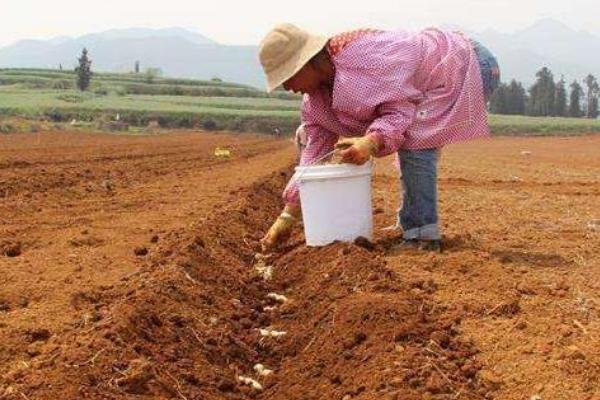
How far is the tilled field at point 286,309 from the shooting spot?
11.0 ft

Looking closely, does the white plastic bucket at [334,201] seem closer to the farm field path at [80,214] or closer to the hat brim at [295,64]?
the hat brim at [295,64]

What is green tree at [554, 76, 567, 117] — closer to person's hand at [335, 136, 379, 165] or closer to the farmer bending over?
the farmer bending over

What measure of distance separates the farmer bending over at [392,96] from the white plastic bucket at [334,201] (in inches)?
8.0

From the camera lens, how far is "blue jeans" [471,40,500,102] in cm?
611

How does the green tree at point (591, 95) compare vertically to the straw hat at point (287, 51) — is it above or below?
below

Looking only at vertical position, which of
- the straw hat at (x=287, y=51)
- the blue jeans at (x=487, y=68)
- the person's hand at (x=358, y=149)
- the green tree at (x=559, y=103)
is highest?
the straw hat at (x=287, y=51)

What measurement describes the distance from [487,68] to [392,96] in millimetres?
981

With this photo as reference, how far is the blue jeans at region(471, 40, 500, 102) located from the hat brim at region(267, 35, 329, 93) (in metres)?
1.23

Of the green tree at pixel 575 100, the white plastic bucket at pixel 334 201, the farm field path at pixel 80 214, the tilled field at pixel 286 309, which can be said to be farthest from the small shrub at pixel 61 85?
the white plastic bucket at pixel 334 201

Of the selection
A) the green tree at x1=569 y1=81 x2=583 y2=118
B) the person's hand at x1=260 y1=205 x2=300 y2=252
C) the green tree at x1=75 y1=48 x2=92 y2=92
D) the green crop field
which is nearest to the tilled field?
the person's hand at x1=260 y1=205 x2=300 y2=252

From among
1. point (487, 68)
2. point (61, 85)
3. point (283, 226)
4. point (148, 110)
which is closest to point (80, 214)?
point (283, 226)

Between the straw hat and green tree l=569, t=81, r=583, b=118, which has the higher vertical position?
the straw hat

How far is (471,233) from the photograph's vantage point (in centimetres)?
675

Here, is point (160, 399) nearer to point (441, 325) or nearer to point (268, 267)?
point (441, 325)
